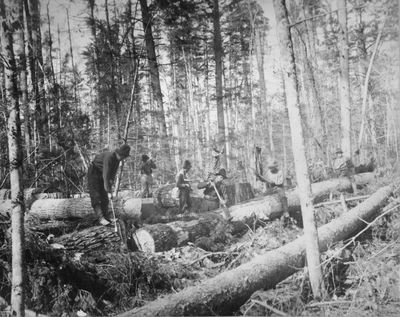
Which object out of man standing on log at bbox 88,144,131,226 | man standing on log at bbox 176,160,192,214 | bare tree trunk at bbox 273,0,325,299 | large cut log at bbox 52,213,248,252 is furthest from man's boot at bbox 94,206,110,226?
bare tree trunk at bbox 273,0,325,299

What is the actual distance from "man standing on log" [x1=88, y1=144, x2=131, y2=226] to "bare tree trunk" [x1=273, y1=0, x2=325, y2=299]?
145 inches

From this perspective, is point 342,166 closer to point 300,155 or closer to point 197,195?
point 197,195

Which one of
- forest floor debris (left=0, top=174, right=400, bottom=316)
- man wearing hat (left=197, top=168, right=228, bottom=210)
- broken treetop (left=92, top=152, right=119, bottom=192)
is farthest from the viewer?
man wearing hat (left=197, top=168, right=228, bottom=210)

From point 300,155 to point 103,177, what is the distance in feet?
13.4

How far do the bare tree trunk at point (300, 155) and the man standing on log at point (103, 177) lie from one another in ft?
12.1

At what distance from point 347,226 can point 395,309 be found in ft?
6.61

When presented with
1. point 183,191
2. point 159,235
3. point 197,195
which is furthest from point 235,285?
point 197,195

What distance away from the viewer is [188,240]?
6297 mm

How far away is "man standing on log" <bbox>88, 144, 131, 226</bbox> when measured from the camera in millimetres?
6062

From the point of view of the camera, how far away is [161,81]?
18859 mm

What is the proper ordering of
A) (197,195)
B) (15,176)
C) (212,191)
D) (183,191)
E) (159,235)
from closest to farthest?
(15,176)
(159,235)
(183,191)
(212,191)
(197,195)

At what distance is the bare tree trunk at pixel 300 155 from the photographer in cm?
370

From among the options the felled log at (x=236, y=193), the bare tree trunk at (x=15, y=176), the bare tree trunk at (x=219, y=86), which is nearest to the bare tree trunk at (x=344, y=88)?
the felled log at (x=236, y=193)

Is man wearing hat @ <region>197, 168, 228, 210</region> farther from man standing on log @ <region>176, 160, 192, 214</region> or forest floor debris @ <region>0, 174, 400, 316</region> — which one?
forest floor debris @ <region>0, 174, 400, 316</region>
